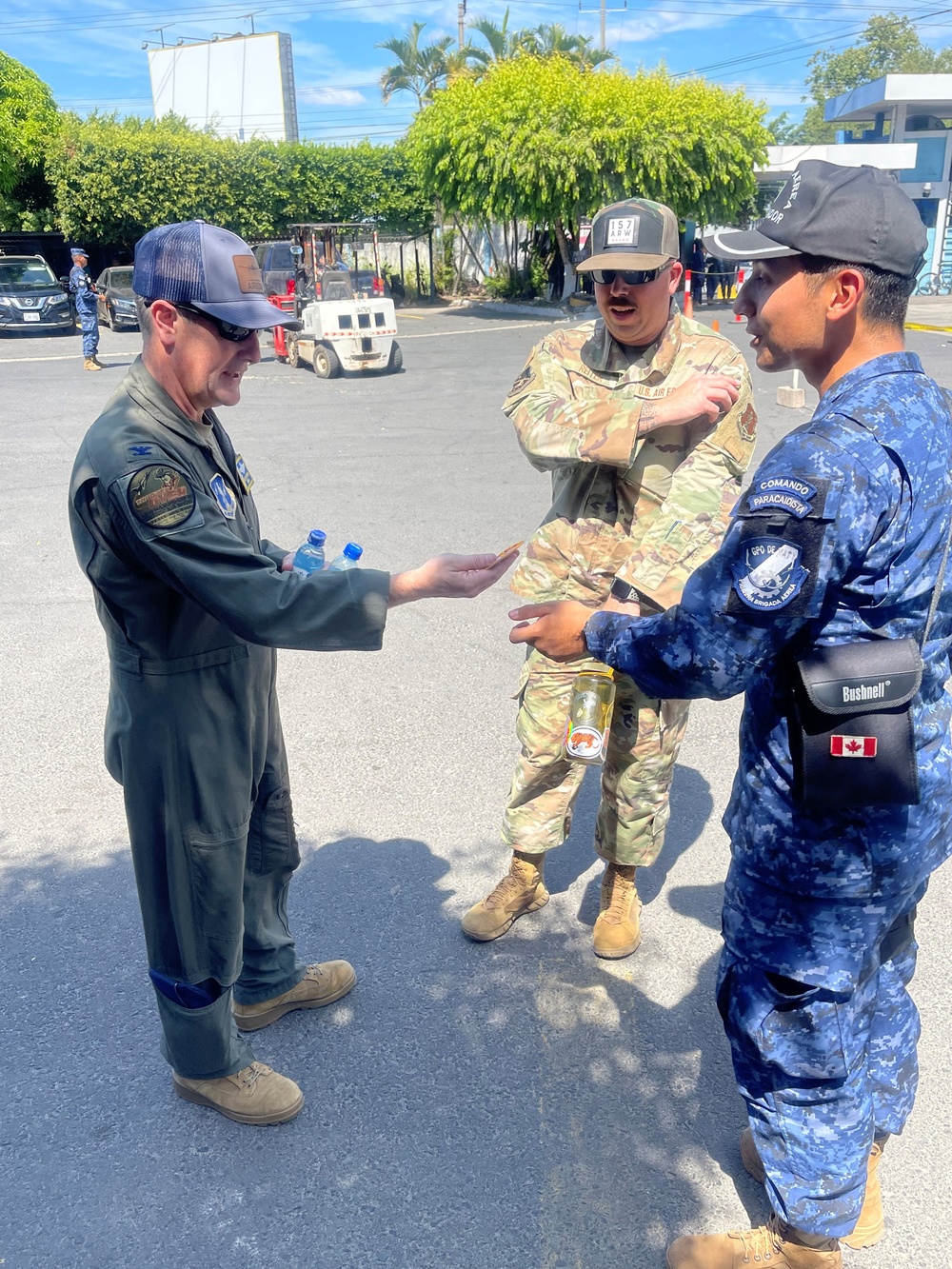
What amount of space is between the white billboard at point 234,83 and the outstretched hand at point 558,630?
6309 centimetres

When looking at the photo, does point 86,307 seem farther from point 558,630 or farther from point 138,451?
point 558,630

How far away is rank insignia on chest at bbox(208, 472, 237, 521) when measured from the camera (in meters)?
2.41

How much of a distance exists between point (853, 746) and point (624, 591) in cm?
121

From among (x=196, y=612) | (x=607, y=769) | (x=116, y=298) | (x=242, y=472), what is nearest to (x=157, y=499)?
(x=196, y=612)

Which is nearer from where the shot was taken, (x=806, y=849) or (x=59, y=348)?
(x=806, y=849)

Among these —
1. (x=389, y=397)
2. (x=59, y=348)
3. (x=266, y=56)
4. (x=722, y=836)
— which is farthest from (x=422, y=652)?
(x=266, y=56)

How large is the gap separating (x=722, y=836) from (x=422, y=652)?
2.22 meters

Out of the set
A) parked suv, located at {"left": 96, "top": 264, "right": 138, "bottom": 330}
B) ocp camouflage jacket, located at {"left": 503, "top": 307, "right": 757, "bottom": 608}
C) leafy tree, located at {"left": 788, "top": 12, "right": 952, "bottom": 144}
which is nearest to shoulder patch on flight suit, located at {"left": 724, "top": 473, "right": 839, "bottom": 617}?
ocp camouflage jacket, located at {"left": 503, "top": 307, "right": 757, "bottom": 608}

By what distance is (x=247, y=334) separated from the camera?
2.34 meters

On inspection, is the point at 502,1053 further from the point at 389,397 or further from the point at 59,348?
the point at 59,348

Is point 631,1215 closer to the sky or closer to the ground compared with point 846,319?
closer to the ground

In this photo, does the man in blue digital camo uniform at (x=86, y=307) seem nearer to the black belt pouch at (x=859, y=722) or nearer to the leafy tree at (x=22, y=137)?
the leafy tree at (x=22, y=137)

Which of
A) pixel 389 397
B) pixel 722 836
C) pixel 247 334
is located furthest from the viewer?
pixel 389 397

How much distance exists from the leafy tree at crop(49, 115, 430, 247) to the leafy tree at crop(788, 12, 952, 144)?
53586 mm
